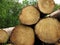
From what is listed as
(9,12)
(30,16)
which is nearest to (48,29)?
(30,16)

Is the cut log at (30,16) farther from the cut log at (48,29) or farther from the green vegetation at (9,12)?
the green vegetation at (9,12)

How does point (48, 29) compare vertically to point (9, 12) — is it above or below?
above

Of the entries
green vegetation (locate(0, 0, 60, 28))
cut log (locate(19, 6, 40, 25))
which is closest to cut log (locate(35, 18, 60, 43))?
cut log (locate(19, 6, 40, 25))

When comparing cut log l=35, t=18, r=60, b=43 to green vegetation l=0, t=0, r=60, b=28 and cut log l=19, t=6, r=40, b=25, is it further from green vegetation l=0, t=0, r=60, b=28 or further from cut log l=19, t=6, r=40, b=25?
green vegetation l=0, t=0, r=60, b=28

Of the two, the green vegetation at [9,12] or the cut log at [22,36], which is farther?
the green vegetation at [9,12]

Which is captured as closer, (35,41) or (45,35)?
(45,35)

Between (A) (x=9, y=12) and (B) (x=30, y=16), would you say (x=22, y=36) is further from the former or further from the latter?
(A) (x=9, y=12)

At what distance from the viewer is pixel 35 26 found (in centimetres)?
179

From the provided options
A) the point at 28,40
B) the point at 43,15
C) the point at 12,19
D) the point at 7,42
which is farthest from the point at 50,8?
the point at 12,19

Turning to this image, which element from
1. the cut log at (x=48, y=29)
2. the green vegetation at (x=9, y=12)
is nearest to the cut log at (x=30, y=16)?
the cut log at (x=48, y=29)

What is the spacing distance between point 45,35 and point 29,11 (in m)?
0.23

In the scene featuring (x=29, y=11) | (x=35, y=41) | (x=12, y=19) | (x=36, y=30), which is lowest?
(x=12, y=19)

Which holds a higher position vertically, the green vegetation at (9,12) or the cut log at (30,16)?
the cut log at (30,16)

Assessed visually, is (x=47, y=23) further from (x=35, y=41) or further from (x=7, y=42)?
(x=7, y=42)
